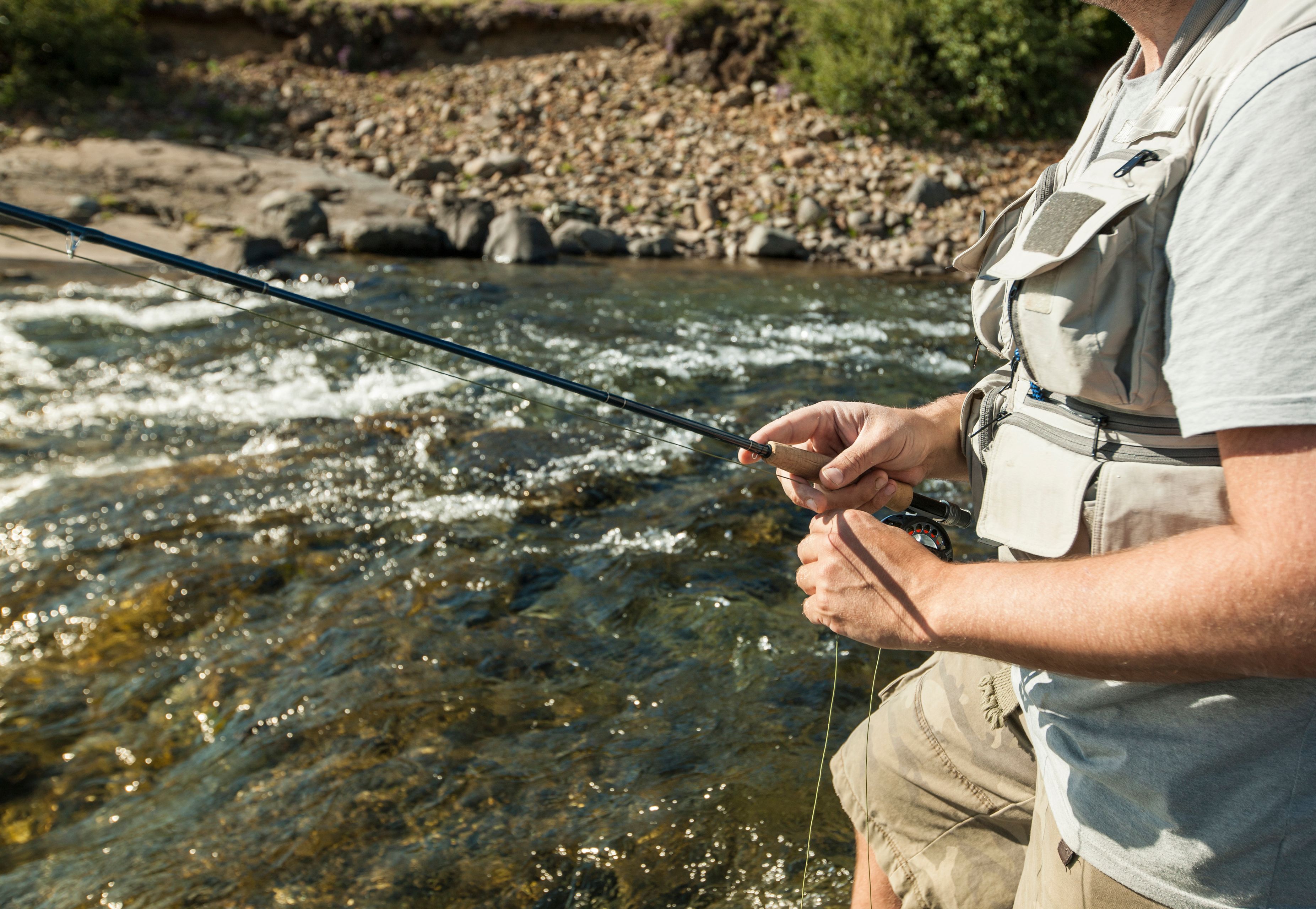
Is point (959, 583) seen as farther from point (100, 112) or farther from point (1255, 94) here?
point (100, 112)

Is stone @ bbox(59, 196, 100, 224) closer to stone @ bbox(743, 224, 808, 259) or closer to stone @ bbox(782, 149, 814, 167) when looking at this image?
stone @ bbox(743, 224, 808, 259)

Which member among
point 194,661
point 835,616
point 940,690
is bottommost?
point 194,661

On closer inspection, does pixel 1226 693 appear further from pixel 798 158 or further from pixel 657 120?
pixel 657 120

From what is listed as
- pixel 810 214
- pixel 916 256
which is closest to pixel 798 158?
pixel 810 214

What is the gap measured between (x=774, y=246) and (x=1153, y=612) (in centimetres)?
1251

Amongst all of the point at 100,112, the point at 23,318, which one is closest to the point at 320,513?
the point at 23,318

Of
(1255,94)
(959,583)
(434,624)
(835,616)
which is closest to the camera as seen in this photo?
(1255,94)

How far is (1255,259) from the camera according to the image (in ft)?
3.46

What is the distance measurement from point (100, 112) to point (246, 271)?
10082 mm

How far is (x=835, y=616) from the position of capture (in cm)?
160

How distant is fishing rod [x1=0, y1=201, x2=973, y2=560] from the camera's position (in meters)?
2.00

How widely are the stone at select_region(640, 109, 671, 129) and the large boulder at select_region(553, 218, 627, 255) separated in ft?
15.6

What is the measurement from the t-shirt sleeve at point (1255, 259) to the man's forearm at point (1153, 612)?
0.52ft

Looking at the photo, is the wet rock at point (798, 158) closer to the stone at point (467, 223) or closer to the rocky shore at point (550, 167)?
the rocky shore at point (550, 167)
